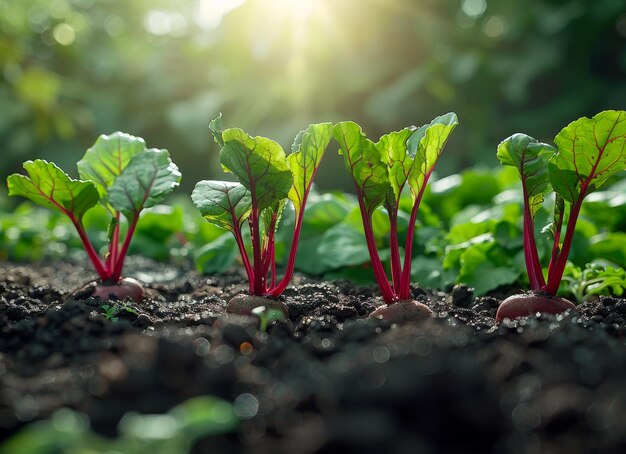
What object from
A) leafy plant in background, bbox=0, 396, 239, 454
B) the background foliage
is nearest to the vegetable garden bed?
leafy plant in background, bbox=0, 396, 239, 454

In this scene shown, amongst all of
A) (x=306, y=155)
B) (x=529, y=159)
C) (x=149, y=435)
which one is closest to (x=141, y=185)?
(x=306, y=155)

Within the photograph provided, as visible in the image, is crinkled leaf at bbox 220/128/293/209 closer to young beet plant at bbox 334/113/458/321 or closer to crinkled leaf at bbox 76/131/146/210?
young beet plant at bbox 334/113/458/321

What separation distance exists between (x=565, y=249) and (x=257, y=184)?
0.89 meters

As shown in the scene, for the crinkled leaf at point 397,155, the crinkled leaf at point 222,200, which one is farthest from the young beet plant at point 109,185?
the crinkled leaf at point 397,155

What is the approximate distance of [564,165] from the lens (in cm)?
186

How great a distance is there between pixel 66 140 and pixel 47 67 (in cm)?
190

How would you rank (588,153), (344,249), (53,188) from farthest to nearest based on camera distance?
(344,249)
(53,188)
(588,153)

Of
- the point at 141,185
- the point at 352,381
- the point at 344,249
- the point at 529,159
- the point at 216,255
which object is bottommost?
the point at 352,381

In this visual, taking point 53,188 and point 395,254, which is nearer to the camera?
point 395,254

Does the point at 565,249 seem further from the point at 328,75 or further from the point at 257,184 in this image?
the point at 328,75

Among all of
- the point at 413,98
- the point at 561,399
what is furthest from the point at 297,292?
the point at 413,98

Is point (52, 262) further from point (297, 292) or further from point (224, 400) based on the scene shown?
point (224, 400)

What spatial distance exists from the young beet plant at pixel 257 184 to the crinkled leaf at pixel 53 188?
0.45m

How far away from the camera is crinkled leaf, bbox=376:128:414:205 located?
6.11 ft
